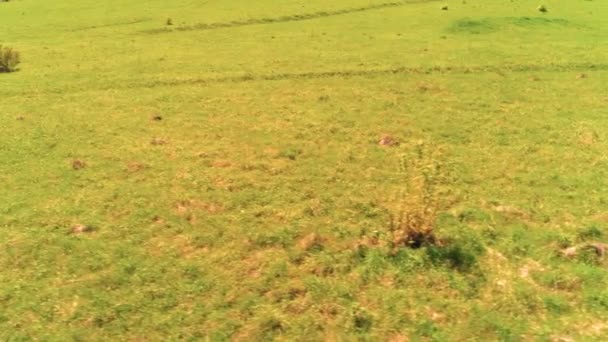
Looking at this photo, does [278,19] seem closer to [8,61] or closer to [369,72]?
[369,72]

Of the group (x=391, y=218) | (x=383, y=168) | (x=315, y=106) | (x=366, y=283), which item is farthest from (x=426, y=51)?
(x=366, y=283)

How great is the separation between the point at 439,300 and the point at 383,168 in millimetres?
6024

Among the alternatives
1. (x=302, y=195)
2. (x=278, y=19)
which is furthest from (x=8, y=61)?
(x=302, y=195)

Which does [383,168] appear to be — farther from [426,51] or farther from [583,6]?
[583,6]

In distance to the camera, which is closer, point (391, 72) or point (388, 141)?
point (388, 141)

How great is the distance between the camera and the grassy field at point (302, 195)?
909 cm

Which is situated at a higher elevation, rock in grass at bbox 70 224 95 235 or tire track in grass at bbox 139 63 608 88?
tire track in grass at bbox 139 63 608 88

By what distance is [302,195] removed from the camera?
13.4 metres

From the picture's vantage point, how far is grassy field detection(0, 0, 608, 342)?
9.09 metres

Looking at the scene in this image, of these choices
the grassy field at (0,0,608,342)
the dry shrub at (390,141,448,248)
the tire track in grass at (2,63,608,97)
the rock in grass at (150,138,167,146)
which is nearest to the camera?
the grassy field at (0,0,608,342)

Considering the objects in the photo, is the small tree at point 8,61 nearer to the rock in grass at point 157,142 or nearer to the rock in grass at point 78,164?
the rock in grass at point 157,142

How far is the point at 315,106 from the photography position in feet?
67.9

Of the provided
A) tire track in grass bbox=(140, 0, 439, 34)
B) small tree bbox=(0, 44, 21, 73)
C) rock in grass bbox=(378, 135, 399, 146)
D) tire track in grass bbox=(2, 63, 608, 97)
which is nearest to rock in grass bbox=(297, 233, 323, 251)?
rock in grass bbox=(378, 135, 399, 146)

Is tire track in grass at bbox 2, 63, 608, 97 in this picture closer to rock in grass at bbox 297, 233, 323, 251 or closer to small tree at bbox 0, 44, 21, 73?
small tree at bbox 0, 44, 21, 73
